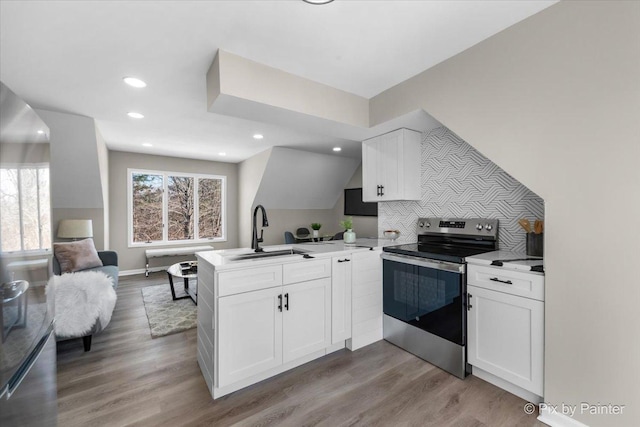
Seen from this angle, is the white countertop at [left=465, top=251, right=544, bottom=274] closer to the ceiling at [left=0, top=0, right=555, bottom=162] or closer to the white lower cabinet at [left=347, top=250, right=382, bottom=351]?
the white lower cabinet at [left=347, top=250, right=382, bottom=351]

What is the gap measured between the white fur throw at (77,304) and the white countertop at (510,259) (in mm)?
3232

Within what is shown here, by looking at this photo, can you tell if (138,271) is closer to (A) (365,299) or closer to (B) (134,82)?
(B) (134,82)

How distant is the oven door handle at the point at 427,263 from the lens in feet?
7.00

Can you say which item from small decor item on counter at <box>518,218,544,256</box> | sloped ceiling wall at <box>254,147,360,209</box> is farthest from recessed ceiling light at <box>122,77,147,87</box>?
small decor item on counter at <box>518,218,544,256</box>

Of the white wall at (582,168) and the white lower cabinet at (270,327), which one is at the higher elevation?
the white wall at (582,168)

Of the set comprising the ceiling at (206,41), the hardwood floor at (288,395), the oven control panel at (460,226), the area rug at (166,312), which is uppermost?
the ceiling at (206,41)

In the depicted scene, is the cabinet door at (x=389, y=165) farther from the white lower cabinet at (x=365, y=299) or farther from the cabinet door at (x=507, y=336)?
the cabinet door at (x=507, y=336)

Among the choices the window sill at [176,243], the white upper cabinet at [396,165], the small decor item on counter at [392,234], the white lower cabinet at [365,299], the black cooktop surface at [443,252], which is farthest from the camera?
the window sill at [176,243]

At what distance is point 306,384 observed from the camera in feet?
6.79

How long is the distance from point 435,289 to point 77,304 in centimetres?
312

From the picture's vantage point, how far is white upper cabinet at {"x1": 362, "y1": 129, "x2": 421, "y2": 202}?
3006 mm

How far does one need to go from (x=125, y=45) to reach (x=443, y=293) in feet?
9.91

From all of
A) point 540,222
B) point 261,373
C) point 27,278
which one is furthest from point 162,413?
point 540,222

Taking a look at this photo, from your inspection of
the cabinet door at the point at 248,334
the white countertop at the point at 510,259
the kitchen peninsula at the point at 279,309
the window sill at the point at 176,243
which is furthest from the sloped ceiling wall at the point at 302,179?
the white countertop at the point at 510,259
